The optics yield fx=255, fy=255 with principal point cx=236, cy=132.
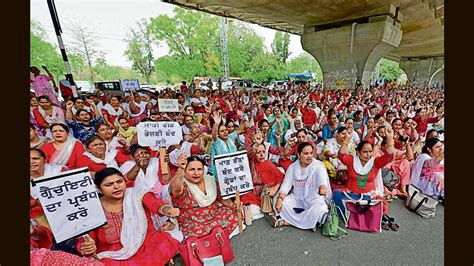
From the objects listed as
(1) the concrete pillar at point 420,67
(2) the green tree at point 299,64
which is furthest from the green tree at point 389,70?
(1) the concrete pillar at point 420,67

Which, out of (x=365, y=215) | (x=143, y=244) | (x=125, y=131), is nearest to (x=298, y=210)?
(x=365, y=215)

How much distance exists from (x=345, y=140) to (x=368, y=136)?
3.34 feet

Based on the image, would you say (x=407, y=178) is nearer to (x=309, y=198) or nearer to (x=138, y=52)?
(x=309, y=198)

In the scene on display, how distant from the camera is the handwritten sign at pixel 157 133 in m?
2.80

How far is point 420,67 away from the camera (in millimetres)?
28828

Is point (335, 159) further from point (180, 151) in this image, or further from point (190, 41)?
point (190, 41)

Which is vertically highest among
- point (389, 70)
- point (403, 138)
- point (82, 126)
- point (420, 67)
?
point (389, 70)

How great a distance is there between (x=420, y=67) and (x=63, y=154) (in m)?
35.3

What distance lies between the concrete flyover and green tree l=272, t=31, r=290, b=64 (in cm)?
2097

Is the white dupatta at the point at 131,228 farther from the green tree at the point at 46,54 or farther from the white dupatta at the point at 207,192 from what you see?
the green tree at the point at 46,54

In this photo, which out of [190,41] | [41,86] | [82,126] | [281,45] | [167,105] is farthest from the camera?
[281,45]

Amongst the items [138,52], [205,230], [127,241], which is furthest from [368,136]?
[138,52]

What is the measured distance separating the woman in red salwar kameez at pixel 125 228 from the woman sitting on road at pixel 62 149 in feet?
3.64

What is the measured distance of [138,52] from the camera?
31.3m
